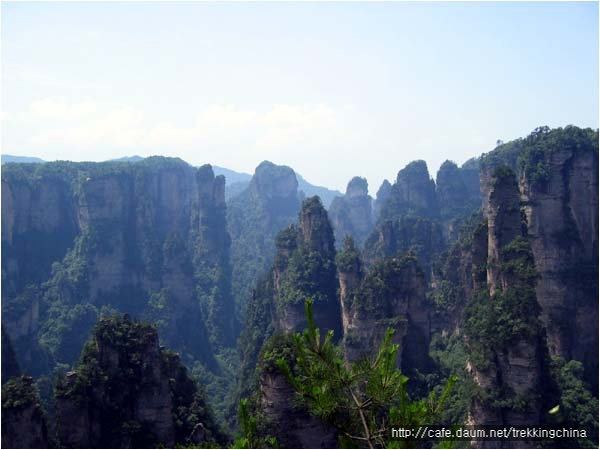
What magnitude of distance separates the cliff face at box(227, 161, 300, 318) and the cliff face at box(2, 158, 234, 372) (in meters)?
18.4

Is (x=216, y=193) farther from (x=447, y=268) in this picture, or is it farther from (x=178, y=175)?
(x=447, y=268)

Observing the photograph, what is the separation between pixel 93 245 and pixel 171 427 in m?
48.0

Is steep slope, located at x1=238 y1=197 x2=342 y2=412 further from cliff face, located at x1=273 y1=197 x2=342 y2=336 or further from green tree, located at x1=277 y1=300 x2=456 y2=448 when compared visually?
green tree, located at x1=277 y1=300 x2=456 y2=448

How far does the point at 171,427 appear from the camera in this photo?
81.1 ft

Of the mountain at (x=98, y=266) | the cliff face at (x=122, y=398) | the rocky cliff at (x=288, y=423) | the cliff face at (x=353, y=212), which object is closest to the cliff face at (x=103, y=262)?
the mountain at (x=98, y=266)

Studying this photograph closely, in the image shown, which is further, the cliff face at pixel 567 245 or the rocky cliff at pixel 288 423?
the cliff face at pixel 567 245

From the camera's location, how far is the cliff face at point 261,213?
3917 inches

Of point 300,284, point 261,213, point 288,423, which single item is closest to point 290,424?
point 288,423

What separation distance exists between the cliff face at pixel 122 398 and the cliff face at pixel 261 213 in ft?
224

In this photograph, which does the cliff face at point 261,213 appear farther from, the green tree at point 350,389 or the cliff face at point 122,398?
the green tree at point 350,389

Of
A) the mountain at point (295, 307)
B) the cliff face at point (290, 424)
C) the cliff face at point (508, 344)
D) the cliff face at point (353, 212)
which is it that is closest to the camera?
the cliff face at point (290, 424)

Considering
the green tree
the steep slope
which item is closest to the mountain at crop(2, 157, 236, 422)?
the steep slope

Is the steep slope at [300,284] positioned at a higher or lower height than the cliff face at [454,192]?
lower

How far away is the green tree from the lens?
10.2 metres
